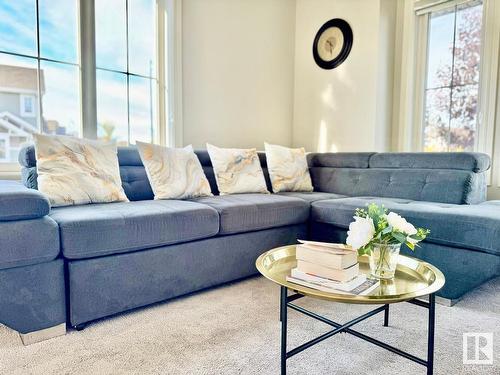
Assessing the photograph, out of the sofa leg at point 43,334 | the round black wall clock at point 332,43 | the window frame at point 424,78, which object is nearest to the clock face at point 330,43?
the round black wall clock at point 332,43

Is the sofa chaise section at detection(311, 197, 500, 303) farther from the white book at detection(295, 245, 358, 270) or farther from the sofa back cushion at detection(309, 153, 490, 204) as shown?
the white book at detection(295, 245, 358, 270)

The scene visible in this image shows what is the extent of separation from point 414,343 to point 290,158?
1.91m

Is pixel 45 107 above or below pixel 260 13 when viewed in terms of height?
below

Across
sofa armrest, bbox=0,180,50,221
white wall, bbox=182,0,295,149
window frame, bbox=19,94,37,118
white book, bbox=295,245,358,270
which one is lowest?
white book, bbox=295,245,358,270

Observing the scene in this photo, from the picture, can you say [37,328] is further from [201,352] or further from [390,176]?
[390,176]

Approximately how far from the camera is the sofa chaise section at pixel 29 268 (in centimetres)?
138

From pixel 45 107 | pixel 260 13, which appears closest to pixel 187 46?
pixel 260 13

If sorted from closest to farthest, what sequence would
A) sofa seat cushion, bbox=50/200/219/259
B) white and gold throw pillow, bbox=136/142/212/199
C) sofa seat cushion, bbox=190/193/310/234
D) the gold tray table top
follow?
1. the gold tray table top
2. sofa seat cushion, bbox=50/200/219/259
3. sofa seat cushion, bbox=190/193/310/234
4. white and gold throw pillow, bbox=136/142/212/199

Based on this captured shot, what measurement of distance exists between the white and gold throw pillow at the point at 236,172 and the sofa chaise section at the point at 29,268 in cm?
141

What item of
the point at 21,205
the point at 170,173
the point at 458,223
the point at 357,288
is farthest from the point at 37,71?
the point at 458,223

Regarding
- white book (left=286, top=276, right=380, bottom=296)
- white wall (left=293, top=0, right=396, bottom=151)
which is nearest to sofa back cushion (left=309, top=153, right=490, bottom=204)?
white wall (left=293, top=0, right=396, bottom=151)

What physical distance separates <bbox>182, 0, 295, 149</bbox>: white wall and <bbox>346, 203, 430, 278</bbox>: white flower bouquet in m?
2.31

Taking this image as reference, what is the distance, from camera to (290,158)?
123 inches

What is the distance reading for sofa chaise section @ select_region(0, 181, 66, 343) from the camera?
1379 mm
